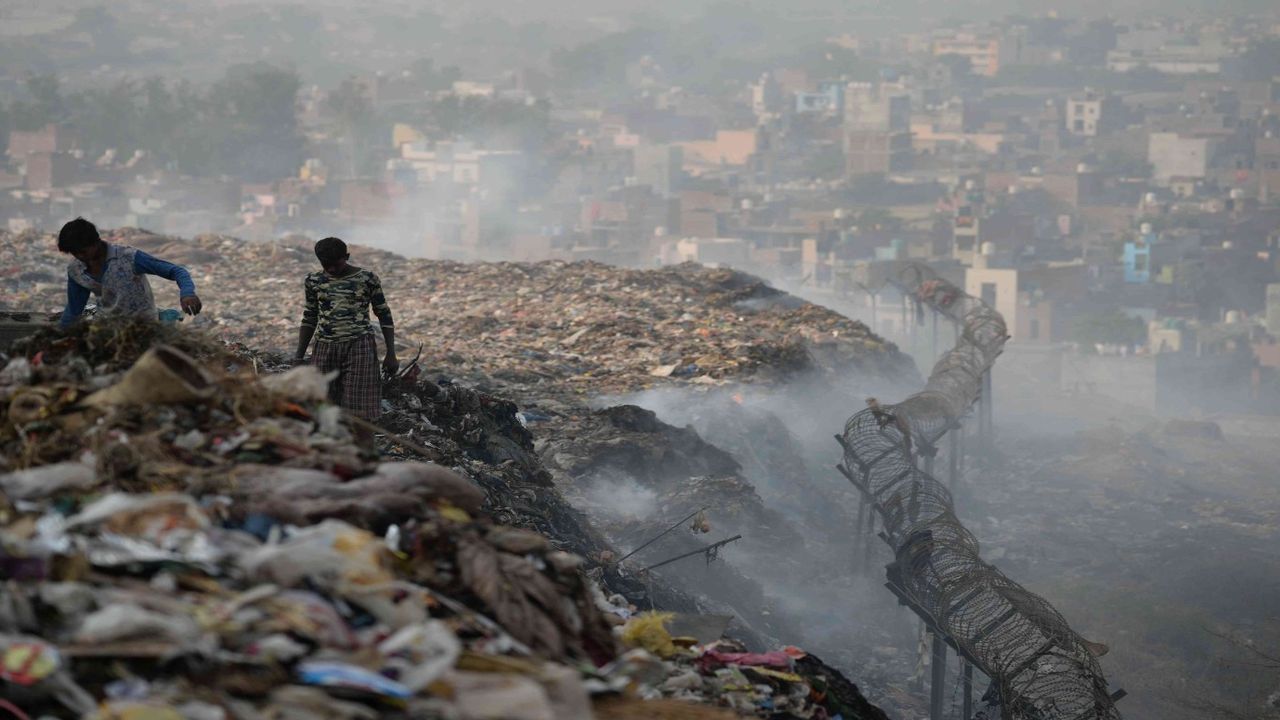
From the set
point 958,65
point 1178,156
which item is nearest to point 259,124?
point 1178,156

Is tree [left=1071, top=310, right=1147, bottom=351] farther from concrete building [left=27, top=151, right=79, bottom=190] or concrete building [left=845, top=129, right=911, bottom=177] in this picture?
concrete building [left=27, top=151, right=79, bottom=190]

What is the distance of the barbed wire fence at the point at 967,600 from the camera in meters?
6.79

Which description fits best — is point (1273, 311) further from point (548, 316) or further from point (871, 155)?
point (548, 316)

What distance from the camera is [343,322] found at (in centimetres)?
561

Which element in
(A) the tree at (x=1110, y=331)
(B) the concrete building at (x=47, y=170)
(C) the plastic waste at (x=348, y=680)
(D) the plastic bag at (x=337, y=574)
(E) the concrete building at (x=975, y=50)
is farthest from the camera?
(E) the concrete building at (x=975, y=50)

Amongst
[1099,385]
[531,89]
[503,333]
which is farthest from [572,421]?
[531,89]

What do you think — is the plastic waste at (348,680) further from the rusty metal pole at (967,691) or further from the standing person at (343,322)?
the rusty metal pole at (967,691)

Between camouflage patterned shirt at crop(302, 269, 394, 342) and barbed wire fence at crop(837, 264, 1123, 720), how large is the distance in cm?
341

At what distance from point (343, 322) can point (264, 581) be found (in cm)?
289

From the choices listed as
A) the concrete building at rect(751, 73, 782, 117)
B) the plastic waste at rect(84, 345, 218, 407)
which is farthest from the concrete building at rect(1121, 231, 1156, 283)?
the plastic waste at rect(84, 345, 218, 407)

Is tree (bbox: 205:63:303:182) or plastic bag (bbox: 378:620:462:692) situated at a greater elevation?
tree (bbox: 205:63:303:182)

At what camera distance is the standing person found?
18.3 ft

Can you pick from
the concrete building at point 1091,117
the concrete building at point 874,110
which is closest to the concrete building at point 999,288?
the concrete building at point 874,110

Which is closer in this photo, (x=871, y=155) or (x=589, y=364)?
(x=589, y=364)
